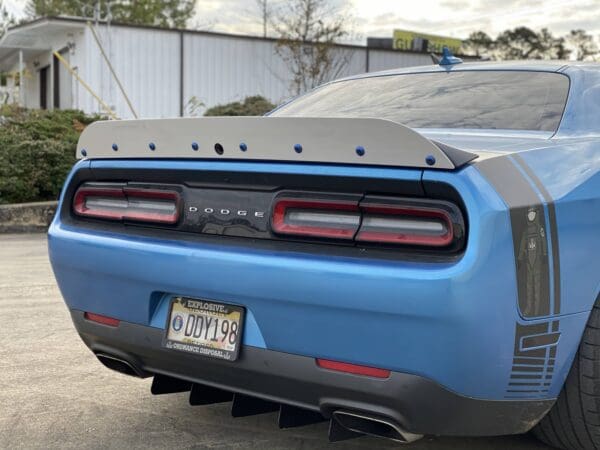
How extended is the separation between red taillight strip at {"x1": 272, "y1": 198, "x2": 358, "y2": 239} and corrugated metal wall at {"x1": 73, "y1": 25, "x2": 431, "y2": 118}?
17.9 metres

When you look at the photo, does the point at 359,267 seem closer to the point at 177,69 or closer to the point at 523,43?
the point at 177,69

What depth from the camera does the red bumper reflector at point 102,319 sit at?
2.77 m

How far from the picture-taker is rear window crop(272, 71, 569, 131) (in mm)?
2920

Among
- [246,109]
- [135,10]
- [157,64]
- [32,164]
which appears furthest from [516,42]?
[32,164]

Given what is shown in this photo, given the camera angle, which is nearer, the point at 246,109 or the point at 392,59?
the point at 246,109

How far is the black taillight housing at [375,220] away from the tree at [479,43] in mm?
53059

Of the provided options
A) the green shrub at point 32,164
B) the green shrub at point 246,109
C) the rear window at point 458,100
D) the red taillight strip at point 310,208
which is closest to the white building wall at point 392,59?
the green shrub at point 246,109

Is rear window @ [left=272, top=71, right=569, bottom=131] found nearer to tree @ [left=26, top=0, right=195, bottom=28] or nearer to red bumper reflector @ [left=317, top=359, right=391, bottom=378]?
red bumper reflector @ [left=317, top=359, right=391, bottom=378]

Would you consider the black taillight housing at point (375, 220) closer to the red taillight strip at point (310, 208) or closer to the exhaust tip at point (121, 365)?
the red taillight strip at point (310, 208)

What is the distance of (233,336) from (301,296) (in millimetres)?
335

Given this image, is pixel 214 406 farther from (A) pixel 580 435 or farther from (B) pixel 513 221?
(B) pixel 513 221

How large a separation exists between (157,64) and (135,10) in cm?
2619

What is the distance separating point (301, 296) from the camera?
2232 mm

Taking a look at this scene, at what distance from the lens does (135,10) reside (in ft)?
146
